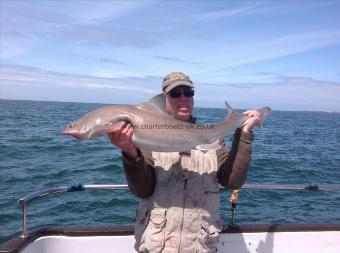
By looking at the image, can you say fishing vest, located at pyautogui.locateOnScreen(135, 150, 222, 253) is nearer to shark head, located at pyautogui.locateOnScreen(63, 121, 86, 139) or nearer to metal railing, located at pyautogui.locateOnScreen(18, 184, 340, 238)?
shark head, located at pyautogui.locateOnScreen(63, 121, 86, 139)

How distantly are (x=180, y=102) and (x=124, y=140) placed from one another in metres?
0.83

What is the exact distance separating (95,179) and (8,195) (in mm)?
3890

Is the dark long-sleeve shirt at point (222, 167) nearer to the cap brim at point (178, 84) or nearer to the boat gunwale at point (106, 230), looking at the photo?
the cap brim at point (178, 84)

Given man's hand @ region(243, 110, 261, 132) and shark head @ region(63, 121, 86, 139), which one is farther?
man's hand @ region(243, 110, 261, 132)

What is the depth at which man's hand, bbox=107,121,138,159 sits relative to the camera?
4.00 meters

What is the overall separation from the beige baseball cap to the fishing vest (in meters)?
0.72

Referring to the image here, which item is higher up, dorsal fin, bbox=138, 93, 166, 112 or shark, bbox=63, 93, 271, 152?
dorsal fin, bbox=138, 93, 166, 112

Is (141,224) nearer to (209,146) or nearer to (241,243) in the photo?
(209,146)

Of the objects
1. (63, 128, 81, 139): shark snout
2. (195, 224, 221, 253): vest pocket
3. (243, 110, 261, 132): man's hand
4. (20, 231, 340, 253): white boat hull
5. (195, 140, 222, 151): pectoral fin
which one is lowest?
(20, 231, 340, 253): white boat hull

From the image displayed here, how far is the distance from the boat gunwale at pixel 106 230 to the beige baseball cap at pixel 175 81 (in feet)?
7.15

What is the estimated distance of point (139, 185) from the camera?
4.10 metres

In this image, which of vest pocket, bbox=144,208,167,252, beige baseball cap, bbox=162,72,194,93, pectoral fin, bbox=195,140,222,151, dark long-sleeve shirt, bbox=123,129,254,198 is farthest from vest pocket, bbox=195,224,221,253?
beige baseball cap, bbox=162,72,194,93

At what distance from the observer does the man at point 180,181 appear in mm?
4133

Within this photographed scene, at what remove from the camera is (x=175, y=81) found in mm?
4391
